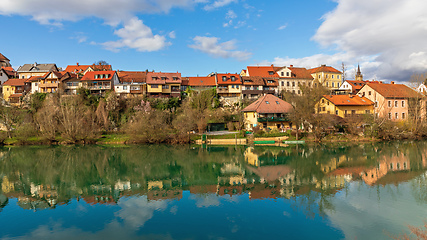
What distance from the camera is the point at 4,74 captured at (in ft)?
222

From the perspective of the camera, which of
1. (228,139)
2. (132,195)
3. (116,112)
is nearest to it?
(132,195)

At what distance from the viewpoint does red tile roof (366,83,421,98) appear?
4869 cm

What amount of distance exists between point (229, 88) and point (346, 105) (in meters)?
22.9

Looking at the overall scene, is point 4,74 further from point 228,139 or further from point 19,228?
point 19,228

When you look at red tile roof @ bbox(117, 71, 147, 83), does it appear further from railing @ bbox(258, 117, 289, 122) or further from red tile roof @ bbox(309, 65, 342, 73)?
red tile roof @ bbox(309, 65, 342, 73)

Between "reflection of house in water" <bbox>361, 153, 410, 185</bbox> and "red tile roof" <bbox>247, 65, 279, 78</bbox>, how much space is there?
122 feet

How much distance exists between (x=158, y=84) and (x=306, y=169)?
40.3 m

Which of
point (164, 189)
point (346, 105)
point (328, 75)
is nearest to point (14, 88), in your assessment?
point (164, 189)

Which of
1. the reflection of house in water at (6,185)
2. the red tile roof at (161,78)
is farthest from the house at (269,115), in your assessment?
the reflection of house in water at (6,185)

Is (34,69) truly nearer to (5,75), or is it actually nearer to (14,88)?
(5,75)

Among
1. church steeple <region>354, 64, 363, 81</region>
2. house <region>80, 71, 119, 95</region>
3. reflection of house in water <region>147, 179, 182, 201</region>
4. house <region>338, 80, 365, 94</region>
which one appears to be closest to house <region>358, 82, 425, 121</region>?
house <region>338, 80, 365, 94</region>

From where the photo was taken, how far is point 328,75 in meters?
63.1

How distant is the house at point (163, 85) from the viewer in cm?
5531

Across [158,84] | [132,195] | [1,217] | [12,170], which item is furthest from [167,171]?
[158,84]
